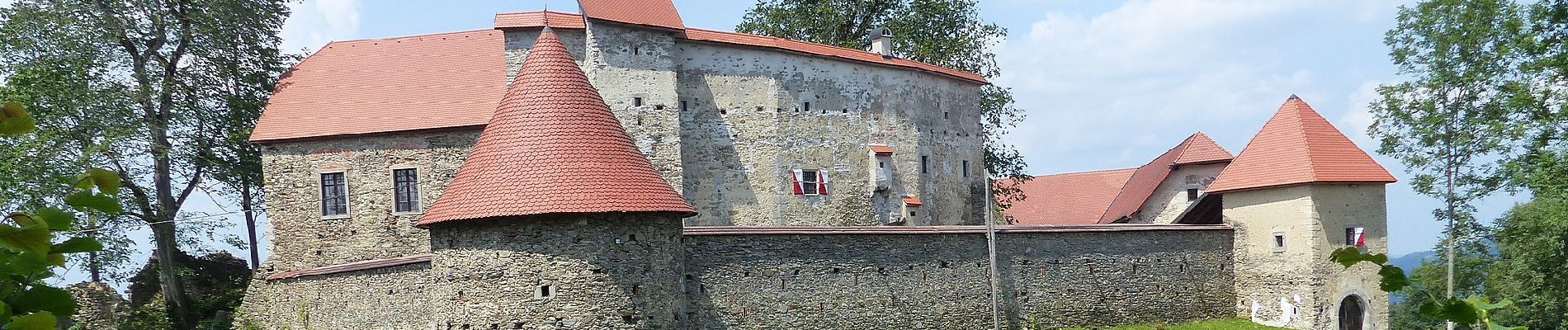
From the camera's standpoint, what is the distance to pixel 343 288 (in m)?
18.5

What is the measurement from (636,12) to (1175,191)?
15.9 metres

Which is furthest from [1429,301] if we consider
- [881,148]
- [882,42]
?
[882,42]

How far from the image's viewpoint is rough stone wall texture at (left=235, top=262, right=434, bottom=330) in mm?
17578

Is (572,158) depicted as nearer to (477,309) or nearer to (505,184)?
(505,184)

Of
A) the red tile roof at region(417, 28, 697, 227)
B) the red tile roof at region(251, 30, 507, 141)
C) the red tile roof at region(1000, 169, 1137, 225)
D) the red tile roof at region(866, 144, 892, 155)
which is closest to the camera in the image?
the red tile roof at region(417, 28, 697, 227)

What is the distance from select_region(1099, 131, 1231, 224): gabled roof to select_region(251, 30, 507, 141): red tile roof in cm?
1752

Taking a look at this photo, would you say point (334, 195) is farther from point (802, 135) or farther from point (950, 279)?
point (950, 279)

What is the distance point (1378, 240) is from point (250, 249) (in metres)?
25.1

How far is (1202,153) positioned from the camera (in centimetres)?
3169

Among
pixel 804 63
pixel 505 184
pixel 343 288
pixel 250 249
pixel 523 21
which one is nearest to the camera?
pixel 505 184

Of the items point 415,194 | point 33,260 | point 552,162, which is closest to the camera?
point 33,260

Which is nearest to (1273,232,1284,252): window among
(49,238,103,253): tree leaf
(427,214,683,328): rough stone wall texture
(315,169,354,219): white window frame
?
(427,214,683,328): rough stone wall texture

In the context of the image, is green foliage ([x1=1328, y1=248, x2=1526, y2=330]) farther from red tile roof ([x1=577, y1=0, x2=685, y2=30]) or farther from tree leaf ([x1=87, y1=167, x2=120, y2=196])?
red tile roof ([x1=577, y1=0, x2=685, y2=30])

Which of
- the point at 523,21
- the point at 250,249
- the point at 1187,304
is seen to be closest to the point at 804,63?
the point at 523,21
